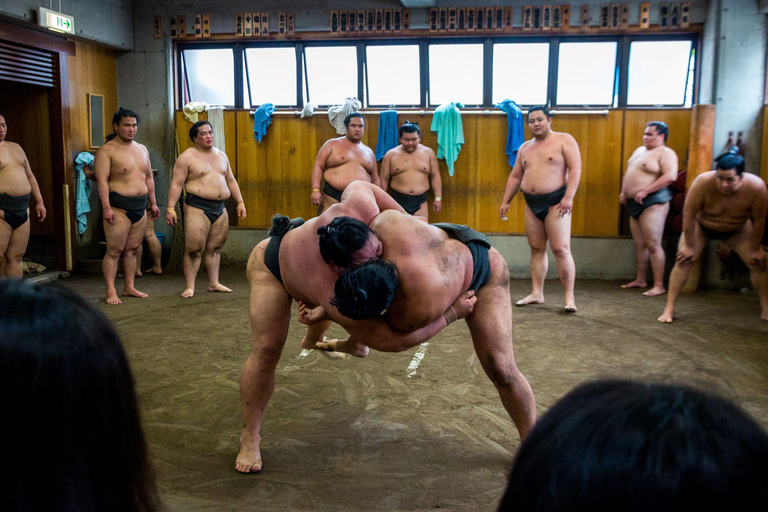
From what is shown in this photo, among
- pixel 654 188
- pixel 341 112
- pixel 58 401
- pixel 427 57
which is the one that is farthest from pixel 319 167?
pixel 58 401

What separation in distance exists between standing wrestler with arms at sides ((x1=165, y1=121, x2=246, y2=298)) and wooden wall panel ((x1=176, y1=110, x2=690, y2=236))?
141cm

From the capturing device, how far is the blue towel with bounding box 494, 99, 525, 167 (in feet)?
19.6

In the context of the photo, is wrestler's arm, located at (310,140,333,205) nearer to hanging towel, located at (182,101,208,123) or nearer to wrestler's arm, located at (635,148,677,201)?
hanging towel, located at (182,101,208,123)

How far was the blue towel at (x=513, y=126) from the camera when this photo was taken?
5.98m

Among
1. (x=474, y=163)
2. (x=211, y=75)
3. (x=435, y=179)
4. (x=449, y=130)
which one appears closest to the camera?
(x=435, y=179)

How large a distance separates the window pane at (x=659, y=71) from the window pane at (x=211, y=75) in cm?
430

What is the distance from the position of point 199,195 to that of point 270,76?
7.75ft

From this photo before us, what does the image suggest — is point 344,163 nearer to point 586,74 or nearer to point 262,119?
point 262,119

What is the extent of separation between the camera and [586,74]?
20.5ft

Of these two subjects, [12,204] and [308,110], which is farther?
[308,110]

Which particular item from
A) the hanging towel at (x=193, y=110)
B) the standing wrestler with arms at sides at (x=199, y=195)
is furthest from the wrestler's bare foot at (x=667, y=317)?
the hanging towel at (x=193, y=110)

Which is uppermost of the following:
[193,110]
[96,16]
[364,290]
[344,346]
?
[96,16]

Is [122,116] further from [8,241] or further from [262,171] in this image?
[262,171]

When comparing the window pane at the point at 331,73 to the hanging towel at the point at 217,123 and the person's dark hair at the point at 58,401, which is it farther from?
the person's dark hair at the point at 58,401
